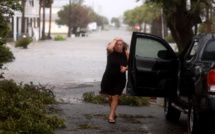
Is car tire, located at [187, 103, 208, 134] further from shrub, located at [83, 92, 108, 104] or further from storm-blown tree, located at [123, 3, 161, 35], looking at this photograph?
storm-blown tree, located at [123, 3, 161, 35]

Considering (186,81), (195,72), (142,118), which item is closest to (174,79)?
(186,81)

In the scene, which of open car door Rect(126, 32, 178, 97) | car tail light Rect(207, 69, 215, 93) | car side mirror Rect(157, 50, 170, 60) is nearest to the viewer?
car tail light Rect(207, 69, 215, 93)

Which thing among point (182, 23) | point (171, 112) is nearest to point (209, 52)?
point (171, 112)

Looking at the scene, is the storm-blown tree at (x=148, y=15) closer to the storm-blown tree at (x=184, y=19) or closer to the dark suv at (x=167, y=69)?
the storm-blown tree at (x=184, y=19)

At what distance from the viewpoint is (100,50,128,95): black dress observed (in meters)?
9.66

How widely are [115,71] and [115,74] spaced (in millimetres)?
59

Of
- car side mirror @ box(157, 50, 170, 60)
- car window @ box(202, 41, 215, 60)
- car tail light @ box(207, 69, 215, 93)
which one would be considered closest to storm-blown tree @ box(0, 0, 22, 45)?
car side mirror @ box(157, 50, 170, 60)

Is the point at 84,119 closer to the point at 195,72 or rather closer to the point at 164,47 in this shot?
the point at 164,47

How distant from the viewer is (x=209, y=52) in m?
7.89

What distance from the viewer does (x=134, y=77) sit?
868 cm

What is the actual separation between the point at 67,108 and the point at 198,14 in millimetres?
13295

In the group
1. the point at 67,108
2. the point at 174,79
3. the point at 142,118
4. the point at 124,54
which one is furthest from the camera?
the point at 67,108

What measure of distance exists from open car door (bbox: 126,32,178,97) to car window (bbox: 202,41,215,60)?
2.89ft

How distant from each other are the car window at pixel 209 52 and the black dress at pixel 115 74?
2113 millimetres
